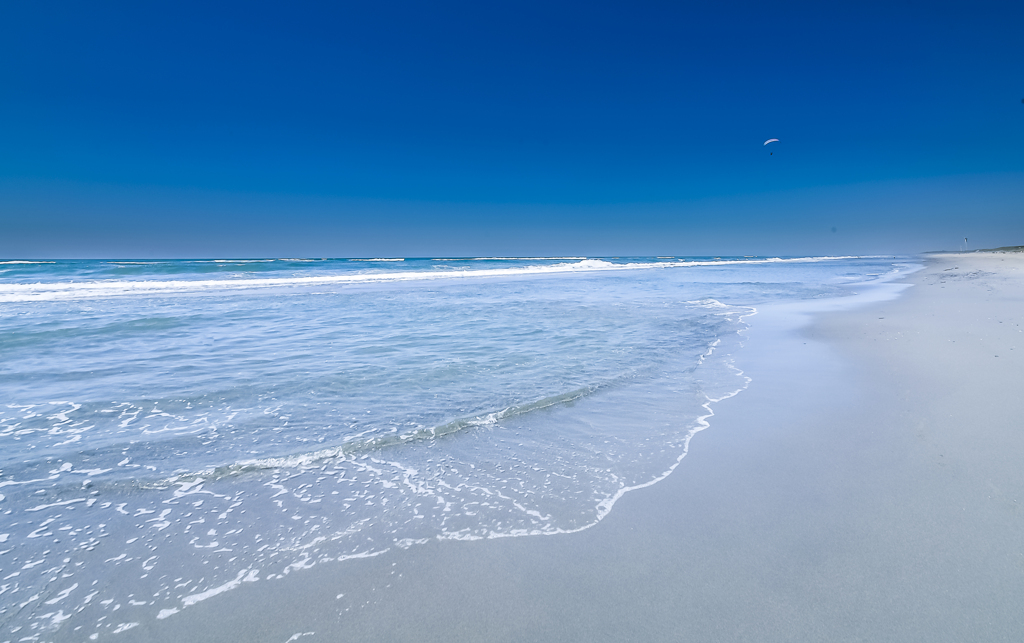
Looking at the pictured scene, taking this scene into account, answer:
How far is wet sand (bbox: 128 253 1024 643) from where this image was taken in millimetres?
1715

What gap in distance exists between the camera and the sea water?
2119 millimetres

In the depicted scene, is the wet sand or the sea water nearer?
the wet sand

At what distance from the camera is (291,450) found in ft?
10.7

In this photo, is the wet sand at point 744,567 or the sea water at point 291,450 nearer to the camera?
the wet sand at point 744,567

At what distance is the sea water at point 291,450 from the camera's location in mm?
2119

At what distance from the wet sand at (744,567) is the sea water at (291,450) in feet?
0.53

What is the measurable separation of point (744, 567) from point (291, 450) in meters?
2.81

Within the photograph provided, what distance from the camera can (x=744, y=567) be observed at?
200 centimetres

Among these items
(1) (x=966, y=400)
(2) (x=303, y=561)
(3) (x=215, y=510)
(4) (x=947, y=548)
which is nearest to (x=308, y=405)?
(3) (x=215, y=510)

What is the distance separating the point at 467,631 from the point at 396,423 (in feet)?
7.11

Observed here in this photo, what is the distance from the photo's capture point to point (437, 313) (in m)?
11.0

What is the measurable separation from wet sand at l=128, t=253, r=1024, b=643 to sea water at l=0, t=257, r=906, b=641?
6.4 inches

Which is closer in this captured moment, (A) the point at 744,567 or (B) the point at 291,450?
(A) the point at 744,567

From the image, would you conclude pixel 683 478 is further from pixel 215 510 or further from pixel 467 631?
pixel 215 510
